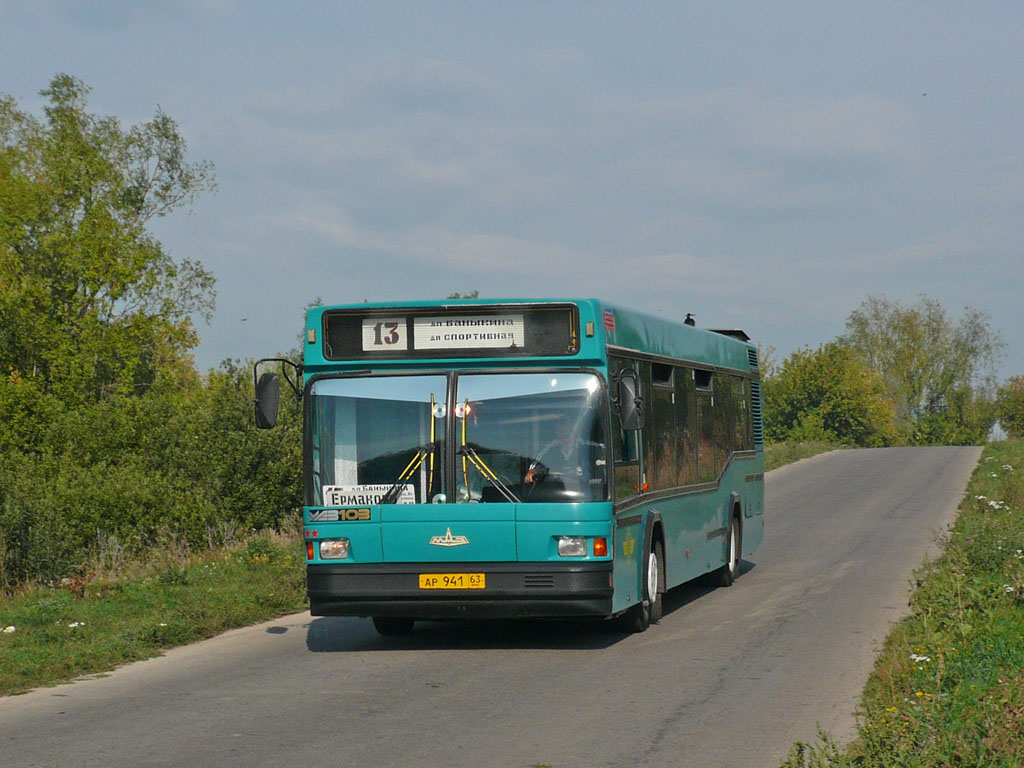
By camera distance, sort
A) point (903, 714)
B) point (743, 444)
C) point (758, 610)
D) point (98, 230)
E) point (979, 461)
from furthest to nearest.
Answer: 1. point (98, 230)
2. point (979, 461)
3. point (743, 444)
4. point (758, 610)
5. point (903, 714)

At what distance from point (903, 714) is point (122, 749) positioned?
4167mm

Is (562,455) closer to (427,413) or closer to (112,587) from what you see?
(427,413)

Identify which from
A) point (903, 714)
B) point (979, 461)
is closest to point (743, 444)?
point (903, 714)

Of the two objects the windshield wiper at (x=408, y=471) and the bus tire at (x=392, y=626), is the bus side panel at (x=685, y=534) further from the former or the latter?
the windshield wiper at (x=408, y=471)

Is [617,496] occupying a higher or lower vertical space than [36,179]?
lower

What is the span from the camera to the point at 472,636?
12508mm

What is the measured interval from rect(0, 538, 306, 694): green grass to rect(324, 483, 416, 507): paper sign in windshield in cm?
206

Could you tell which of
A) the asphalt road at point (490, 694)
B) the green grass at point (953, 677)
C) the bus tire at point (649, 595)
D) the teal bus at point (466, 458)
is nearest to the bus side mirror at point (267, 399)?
the teal bus at point (466, 458)

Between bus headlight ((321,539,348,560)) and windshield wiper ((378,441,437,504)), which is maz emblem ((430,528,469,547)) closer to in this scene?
windshield wiper ((378,441,437,504))

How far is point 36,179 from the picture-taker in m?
54.1

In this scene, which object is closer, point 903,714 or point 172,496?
point 903,714

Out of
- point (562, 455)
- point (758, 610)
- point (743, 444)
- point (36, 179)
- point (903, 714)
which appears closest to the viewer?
point (903, 714)

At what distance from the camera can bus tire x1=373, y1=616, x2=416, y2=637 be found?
41.1ft

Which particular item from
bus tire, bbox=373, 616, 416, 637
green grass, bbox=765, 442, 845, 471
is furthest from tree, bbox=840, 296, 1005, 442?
bus tire, bbox=373, 616, 416, 637
